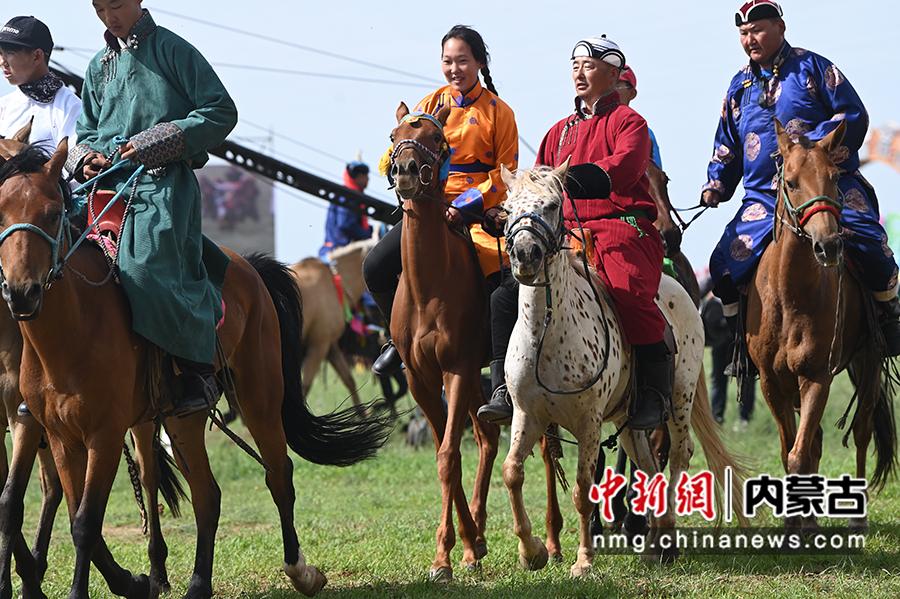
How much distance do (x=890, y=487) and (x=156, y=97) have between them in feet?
21.8

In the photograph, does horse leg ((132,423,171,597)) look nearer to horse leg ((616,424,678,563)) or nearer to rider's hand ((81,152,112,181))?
rider's hand ((81,152,112,181))

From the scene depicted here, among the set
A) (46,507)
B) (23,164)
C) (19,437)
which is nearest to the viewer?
(23,164)

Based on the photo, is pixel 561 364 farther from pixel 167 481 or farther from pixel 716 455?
pixel 167 481

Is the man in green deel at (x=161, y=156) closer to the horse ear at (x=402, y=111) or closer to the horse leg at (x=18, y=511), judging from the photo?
the horse leg at (x=18, y=511)

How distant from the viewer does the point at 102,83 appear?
264 inches

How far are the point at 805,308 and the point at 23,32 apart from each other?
15.4 ft

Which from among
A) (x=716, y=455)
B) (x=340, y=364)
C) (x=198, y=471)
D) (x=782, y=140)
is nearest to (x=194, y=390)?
(x=198, y=471)

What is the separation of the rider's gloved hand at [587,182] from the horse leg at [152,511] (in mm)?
2589

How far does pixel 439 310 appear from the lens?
24.2ft

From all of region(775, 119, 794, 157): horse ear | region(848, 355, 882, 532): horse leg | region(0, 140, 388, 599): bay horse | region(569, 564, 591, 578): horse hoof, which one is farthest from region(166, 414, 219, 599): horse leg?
region(848, 355, 882, 532): horse leg

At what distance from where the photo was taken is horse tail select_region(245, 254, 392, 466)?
25.0 ft

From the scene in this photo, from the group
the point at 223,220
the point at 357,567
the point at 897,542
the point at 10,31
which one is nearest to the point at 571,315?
the point at 357,567

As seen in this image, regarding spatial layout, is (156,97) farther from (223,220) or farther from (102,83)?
(223,220)

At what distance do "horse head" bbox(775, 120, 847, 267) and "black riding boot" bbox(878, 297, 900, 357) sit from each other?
1.09 m
